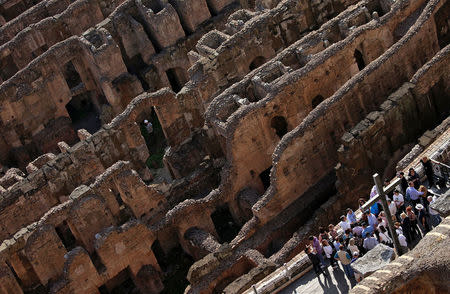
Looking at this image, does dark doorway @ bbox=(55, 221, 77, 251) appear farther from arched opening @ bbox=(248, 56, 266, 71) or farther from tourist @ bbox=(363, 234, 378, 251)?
tourist @ bbox=(363, 234, 378, 251)

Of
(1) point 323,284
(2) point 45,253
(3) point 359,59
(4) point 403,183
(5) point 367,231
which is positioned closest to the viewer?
(5) point 367,231

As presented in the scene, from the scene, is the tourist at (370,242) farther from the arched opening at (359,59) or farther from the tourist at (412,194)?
the arched opening at (359,59)

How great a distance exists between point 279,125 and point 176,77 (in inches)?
417

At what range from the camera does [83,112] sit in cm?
4372

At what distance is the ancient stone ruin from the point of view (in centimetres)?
3075

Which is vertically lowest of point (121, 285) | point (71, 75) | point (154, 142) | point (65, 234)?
point (121, 285)

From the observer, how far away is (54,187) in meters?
34.7

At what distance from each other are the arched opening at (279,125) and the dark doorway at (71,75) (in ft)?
46.9

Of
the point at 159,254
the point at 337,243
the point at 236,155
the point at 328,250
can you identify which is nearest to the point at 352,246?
the point at 337,243

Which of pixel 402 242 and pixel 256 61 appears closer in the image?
pixel 402 242

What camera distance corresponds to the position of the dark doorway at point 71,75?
44.4m

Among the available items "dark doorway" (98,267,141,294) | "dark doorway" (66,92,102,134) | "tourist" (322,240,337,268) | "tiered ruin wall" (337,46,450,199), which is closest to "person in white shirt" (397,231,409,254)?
"tourist" (322,240,337,268)

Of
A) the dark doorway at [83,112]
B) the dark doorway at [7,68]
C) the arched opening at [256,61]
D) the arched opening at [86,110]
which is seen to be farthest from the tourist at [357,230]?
the dark doorway at [7,68]

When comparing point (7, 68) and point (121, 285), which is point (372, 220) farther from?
point (7, 68)
